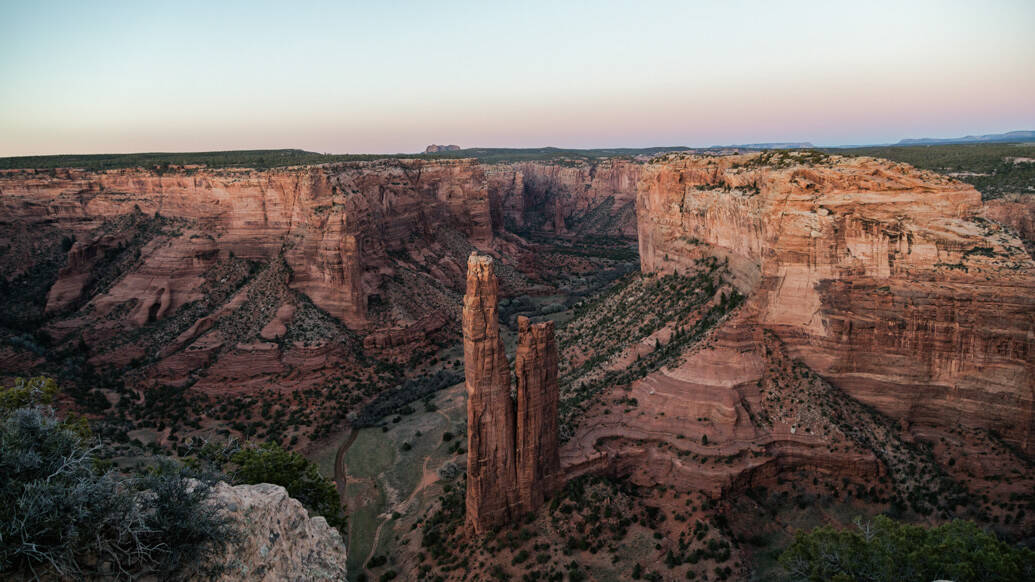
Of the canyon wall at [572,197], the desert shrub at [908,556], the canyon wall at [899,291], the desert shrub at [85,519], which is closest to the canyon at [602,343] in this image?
the canyon wall at [899,291]

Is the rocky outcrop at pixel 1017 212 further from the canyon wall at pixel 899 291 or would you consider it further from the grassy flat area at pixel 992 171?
the canyon wall at pixel 899 291

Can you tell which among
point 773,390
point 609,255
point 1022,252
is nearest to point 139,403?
point 773,390

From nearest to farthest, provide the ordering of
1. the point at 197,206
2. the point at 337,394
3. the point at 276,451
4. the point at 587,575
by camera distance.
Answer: the point at 587,575
the point at 276,451
the point at 337,394
the point at 197,206

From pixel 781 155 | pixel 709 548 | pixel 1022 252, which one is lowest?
pixel 709 548

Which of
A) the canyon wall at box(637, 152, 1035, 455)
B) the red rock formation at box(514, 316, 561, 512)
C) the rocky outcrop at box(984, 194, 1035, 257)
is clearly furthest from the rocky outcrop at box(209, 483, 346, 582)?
the rocky outcrop at box(984, 194, 1035, 257)

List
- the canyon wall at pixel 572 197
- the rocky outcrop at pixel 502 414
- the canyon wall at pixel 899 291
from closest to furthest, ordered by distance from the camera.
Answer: the rocky outcrop at pixel 502 414 < the canyon wall at pixel 899 291 < the canyon wall at pixel 572 197

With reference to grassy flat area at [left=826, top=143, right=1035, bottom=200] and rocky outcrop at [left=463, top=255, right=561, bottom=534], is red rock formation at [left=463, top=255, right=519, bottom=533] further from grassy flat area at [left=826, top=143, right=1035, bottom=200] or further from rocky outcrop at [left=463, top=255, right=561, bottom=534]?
grassy flat area at [left=826, top=143, right=1035, bottom=200]

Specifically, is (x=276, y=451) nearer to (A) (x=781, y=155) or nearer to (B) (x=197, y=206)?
(A) (x=781, y=155)
